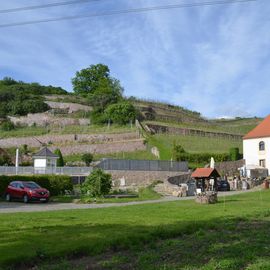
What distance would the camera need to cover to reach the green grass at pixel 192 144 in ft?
212

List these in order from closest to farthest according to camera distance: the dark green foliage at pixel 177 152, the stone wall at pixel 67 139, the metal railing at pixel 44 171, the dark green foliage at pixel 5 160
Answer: the metal railing at pixel 44 171, the dark green foliage at pixel 5 160, the dark green foliage at pixel 177 152, the stone wall at pixel 67 139

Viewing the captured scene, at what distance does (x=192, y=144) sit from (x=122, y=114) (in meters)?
16.5

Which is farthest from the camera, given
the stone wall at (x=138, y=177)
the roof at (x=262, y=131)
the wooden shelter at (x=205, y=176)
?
the roof at (x=262, y=131)

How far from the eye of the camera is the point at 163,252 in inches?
378

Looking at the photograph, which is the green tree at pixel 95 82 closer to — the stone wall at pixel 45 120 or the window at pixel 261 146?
the stone wall at pixel 45 120

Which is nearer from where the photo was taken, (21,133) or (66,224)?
(66,224)

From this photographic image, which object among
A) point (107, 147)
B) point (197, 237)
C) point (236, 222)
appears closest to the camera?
point (197, 237)

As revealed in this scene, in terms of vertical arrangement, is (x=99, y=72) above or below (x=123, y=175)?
above

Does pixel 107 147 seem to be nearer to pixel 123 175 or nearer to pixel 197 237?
pixel 123 175

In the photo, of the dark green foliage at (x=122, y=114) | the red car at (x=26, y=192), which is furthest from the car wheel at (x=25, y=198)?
the dark green foliage at (x=122, y=114)

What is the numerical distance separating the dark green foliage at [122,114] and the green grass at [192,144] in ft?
30.0

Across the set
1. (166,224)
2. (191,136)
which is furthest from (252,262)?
(191,136)

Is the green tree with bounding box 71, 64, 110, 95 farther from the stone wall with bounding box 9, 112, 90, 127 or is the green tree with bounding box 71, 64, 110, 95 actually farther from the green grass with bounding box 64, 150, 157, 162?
the green grass with bounding box 64, 150, 157, 162

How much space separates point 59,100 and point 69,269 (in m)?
96.6
